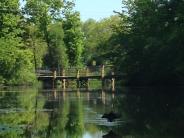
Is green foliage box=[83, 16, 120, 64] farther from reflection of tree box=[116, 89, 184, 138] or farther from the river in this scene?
the river

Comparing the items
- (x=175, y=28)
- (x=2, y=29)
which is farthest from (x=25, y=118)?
(x=2, y=29)

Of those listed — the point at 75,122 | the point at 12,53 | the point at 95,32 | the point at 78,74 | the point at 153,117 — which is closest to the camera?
the point at 75,122

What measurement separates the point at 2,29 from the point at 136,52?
18266mm

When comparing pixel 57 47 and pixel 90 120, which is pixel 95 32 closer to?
pixel 57 47

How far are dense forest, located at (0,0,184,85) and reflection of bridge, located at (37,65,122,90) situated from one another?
1.69m

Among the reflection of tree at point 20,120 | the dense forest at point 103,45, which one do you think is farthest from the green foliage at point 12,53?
the reflection of tree at point 20,120

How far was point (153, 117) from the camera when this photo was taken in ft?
115

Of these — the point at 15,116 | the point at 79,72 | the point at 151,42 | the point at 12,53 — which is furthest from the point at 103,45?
the point at 15,116

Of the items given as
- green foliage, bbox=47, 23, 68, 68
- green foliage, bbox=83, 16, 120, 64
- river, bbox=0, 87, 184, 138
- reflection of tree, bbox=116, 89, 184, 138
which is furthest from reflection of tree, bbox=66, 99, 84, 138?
green foliage, bbox=83, 16, 120, 64

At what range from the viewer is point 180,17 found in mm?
57969

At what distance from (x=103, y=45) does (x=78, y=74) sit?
582 centimetres

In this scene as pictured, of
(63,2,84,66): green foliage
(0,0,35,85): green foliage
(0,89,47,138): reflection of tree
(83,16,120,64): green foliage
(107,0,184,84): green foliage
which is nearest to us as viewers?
(0,89,47,138): reflection of tree

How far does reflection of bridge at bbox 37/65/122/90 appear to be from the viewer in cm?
8319

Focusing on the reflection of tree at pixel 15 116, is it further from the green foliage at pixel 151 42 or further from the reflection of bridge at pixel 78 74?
the reflection of bridge at pixel 78 74
